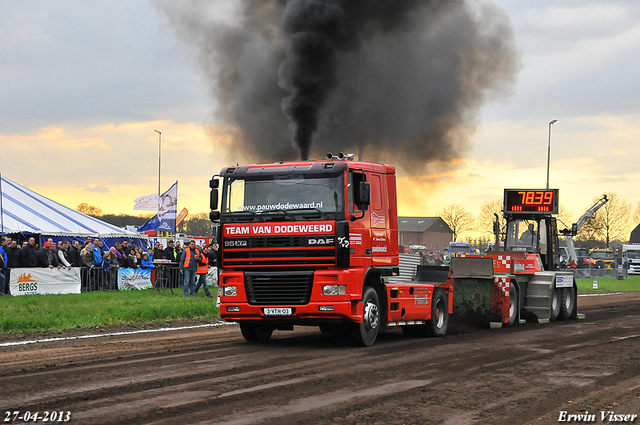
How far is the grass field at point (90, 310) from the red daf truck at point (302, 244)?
4833 millimetres

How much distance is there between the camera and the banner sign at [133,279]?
80.2ft

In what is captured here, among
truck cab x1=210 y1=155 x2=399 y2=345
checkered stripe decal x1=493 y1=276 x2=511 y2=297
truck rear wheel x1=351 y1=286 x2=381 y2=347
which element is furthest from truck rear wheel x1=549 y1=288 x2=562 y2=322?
truck cab x1=210 y1=155 x2=399 y2=345

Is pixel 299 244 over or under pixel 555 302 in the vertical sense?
over

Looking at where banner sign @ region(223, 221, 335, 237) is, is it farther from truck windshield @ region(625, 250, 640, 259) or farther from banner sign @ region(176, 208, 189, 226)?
truck windshield @ region(625, 250, 640, 259)

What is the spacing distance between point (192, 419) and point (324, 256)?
5.06 meters

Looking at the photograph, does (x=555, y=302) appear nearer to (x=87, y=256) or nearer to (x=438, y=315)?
(x=438, y=315)

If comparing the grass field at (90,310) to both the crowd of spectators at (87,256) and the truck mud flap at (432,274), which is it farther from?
the truck mud flap at (432,274)

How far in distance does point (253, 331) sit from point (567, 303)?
10.0 m

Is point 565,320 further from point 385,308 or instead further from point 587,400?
point 587,400

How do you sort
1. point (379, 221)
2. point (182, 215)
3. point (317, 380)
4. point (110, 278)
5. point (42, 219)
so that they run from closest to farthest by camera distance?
1. point (317, 380)
2. point (379, 221)
3. point (110, 278)
4. point (42, 219)
5. point (182, 215)

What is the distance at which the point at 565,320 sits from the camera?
18.8m

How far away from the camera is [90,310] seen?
1688 centimetres

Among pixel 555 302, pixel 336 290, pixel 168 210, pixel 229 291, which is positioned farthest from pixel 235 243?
pixel 168 210

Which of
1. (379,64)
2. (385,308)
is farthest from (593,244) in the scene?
(385,308)
